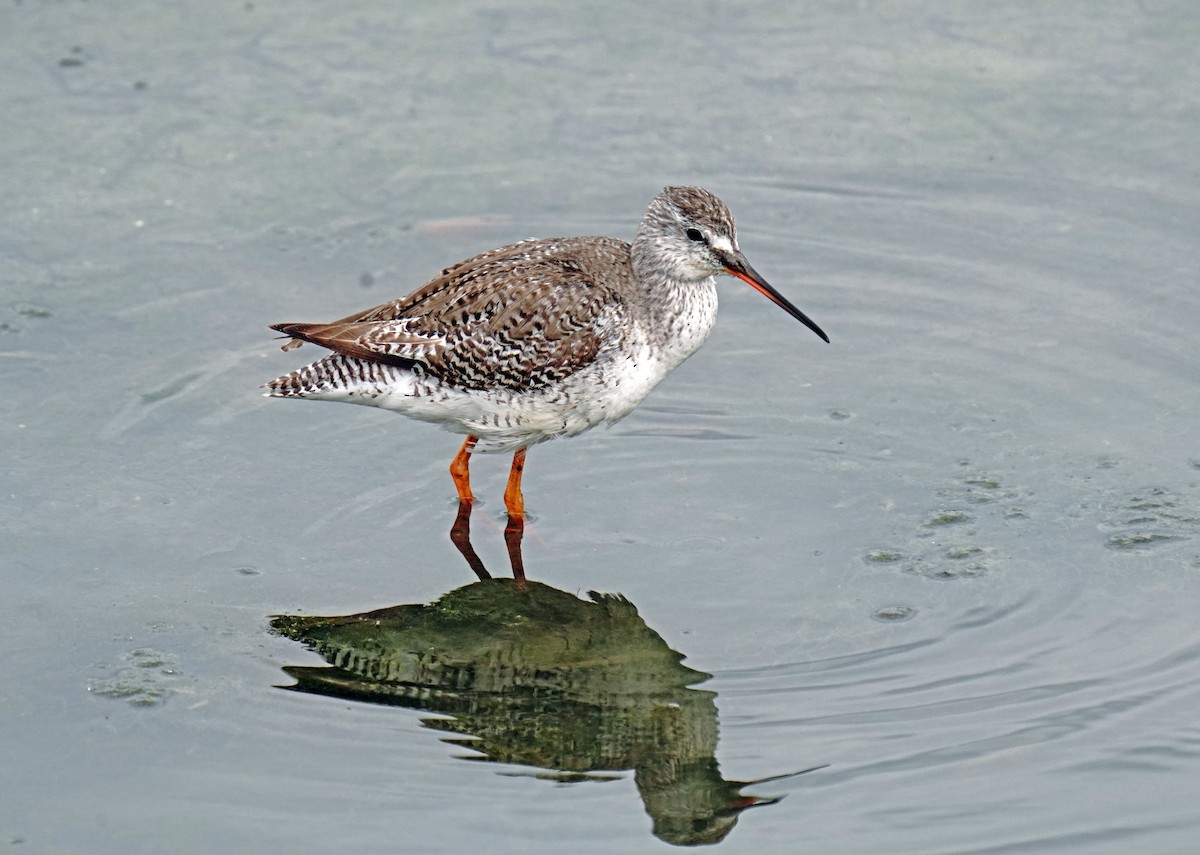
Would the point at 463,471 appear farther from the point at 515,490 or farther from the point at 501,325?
the point at 501,325

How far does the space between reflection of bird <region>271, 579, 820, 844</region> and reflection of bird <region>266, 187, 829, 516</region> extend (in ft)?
3.08

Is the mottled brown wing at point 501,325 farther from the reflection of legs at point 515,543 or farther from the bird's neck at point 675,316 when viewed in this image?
the reflection of legs at point 515,543

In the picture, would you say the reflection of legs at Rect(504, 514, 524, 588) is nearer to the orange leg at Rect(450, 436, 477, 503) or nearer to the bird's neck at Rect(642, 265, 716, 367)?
the orange leg at Rect(450, 436, 477, 503)

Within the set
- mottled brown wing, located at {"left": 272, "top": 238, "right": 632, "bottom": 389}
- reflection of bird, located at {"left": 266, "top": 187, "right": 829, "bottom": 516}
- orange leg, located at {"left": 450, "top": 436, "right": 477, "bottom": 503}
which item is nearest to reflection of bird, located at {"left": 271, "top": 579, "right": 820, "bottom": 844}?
orange leg, located at {"left": 450, "top": 436, "right": 477, "bottom": 503}

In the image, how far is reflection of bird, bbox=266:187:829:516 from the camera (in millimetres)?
8305

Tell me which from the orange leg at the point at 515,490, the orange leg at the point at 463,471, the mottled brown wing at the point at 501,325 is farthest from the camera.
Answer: the orange leg at the point at 463,471

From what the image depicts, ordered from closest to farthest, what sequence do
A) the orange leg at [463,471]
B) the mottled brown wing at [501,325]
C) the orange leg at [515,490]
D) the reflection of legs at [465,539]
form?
the mottled brown wing at [501,325] → the reflection of legs at [465,539] → the orange leg at [515,490] → the orange leg at [463,471]

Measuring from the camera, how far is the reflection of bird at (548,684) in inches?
267

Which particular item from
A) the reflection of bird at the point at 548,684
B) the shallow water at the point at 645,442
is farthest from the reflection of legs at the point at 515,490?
the reflection of bird at the point at 548,684

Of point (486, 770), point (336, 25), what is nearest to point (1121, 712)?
point (486, 770)

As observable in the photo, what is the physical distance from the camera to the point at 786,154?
451 inches

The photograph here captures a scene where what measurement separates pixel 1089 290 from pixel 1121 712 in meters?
3.80

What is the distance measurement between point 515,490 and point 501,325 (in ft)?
3.20

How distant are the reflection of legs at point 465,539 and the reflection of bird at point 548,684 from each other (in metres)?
0.15
